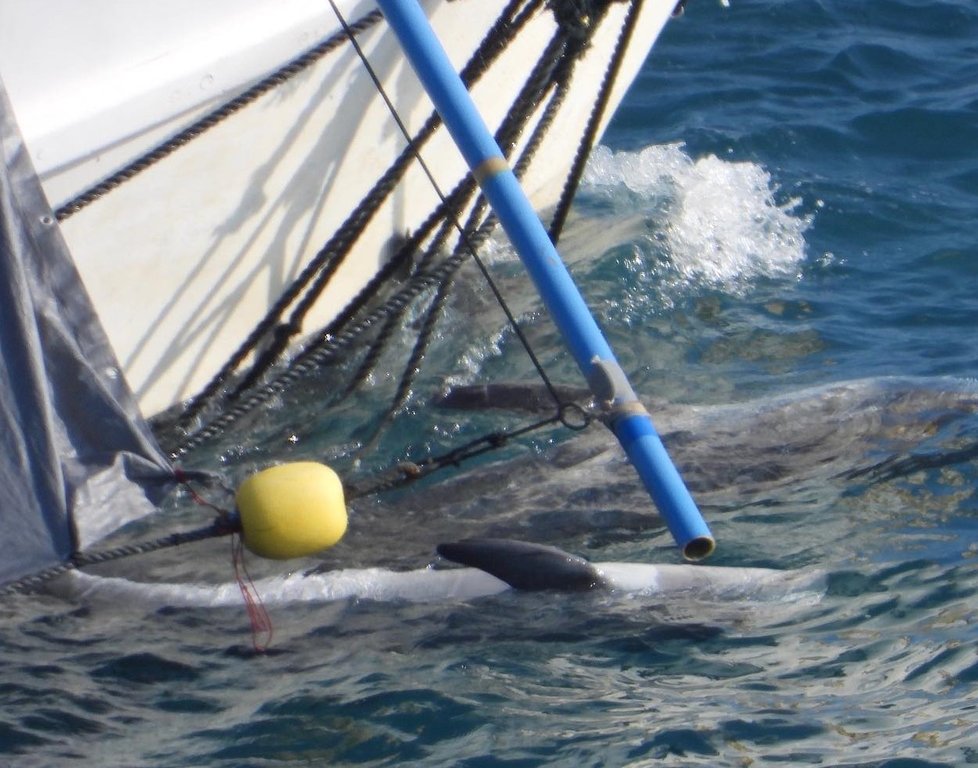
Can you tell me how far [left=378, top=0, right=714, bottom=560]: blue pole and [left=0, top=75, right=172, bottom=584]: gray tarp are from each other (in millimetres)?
1087

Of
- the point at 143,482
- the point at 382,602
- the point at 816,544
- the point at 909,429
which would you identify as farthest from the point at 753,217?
the point at 143,482

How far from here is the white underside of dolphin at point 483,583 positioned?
4.35 m

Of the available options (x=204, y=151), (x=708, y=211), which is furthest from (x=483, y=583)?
(x=708, y=211)

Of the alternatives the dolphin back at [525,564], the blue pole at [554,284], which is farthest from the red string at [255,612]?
the blue pole at [554,284]

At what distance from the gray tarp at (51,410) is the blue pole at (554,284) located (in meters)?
1.09

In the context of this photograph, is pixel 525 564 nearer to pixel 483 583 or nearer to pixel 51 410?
pixel 483 583

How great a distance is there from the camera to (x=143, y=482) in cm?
402

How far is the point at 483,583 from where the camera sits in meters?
4.42

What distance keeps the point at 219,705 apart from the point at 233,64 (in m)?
2.07

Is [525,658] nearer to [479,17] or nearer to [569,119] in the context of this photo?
[479,17]

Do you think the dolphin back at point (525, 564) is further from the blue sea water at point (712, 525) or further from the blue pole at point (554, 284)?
the blue pole at point (554, 284)

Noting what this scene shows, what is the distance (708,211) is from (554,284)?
3.53m

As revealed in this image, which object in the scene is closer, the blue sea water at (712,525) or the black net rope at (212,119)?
the blue sea water at (712,525)

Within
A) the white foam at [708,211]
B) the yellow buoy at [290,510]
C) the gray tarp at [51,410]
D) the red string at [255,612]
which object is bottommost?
the red string at [255,612]
